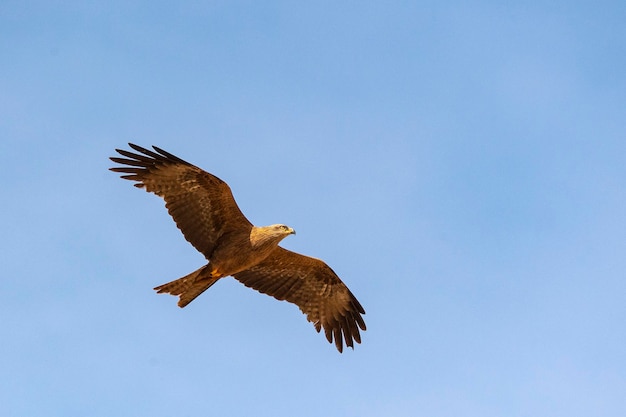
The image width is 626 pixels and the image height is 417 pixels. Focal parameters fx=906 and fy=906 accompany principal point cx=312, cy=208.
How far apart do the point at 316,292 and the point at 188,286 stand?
2941 mm

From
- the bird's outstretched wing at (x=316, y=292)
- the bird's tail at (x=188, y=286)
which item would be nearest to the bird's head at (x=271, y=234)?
the bird's tail at (x=188, y=286)

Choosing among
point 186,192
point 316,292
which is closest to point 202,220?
point 186,192

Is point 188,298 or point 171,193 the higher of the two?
point 171,193

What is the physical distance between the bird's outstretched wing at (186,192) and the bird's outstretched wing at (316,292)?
1.54m

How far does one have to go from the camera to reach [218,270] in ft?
52.7

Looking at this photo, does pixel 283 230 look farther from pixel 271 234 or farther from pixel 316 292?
pixel 316 292

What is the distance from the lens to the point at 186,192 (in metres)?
16.1

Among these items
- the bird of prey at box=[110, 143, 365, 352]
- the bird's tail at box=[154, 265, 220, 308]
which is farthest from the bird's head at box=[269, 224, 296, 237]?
the bird's tail at box=[154, 265, 220, 308]

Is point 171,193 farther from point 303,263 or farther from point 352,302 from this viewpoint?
point 352,302

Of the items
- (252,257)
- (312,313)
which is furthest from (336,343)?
(252,257)

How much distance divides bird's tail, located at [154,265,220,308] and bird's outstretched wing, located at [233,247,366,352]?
4.34ft

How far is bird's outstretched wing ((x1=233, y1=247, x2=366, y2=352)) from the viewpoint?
17.4 m

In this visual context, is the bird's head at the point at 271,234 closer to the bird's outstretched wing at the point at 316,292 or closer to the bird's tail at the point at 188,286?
the bird's tail at the point at 188,286

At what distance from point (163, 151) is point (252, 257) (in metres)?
2.45
